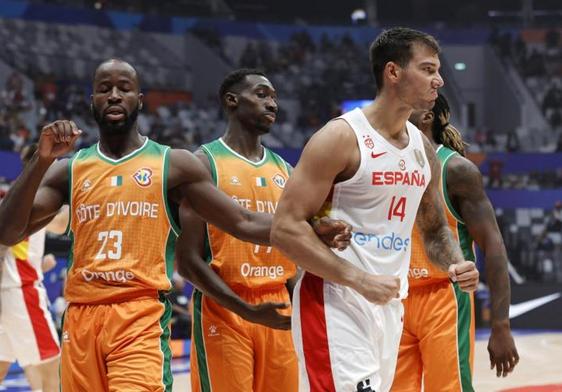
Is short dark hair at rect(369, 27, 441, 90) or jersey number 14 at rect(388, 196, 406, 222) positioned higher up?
short dark hair at rect(369, 27, 441, 90)

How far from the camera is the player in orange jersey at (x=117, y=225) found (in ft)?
13.5

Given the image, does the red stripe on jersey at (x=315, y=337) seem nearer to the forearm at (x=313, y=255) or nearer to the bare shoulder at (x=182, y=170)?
the forearm at (x=313, y=255)

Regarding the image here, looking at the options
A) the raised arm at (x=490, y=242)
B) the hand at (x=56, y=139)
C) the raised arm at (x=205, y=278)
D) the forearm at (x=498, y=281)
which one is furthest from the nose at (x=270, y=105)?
the hand at (x=56, y=139)

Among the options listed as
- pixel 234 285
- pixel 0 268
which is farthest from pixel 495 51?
pixel 234 285

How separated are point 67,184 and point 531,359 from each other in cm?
912

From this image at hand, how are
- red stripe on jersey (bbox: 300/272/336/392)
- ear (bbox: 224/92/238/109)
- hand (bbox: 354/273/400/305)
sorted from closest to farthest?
1. hand (bbox: 354/273/400/305)
2. red stripe on jersey (bbox: 300/272/336/392)
3. ear (bbox: 224/92/238/109)


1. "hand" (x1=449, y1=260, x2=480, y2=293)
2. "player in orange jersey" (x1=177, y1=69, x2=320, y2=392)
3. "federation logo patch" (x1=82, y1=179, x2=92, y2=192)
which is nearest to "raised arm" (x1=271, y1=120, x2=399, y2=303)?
"hand" (x1=449, y1=260, x2=480, y2=293)

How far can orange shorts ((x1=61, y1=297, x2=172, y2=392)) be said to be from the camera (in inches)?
160

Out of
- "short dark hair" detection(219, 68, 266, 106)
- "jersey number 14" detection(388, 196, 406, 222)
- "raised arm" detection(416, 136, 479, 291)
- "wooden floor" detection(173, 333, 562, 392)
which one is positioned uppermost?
"short dark hair" detection(219, 68, 266, 106)

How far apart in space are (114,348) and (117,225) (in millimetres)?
529

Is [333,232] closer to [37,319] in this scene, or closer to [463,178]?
[463,178]

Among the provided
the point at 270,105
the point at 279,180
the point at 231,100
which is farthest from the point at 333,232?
the point at 231,100

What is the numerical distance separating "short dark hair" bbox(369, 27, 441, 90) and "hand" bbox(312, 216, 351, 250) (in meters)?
0.67

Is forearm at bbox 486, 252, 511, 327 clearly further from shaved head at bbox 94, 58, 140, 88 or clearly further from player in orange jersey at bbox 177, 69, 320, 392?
shaved head at bbox 94, 58, 140, 88
